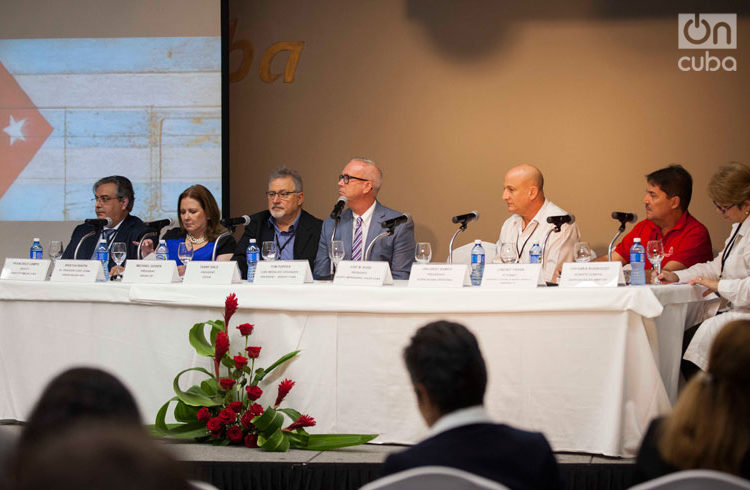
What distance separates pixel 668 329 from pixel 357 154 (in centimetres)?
287

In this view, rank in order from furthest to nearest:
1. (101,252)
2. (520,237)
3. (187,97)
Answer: (187,97), (520,237), (101,252)

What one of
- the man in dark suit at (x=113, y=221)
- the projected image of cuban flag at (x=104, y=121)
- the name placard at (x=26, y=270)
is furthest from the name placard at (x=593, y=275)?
the projected image of cuban flag at (x=104, y=121)

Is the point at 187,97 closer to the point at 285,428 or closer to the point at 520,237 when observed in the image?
the point at 520,237

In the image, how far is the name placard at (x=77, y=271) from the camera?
355 cm

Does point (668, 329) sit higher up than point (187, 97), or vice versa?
point (187, 97)

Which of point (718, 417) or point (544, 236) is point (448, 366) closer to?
point (718, 417)

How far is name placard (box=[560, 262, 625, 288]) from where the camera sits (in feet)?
10.1

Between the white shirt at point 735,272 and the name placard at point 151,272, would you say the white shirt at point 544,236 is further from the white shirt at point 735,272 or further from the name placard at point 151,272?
the name placard at point 151,272

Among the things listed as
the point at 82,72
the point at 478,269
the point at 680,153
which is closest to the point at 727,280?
the point at 478,269

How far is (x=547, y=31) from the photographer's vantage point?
5426 millimetres

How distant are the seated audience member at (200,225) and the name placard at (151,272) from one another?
0.61 metres

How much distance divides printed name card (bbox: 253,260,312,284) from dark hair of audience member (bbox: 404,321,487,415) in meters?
1.71

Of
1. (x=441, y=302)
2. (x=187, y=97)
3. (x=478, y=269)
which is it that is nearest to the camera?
(x=441, y=302)

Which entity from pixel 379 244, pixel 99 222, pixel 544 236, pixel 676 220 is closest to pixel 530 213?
pixel 544 236
